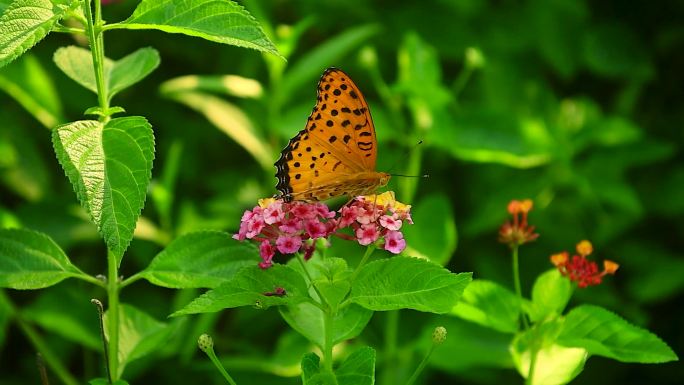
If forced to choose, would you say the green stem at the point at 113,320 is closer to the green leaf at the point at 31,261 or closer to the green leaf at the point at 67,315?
the green leaf at the point at 31,261

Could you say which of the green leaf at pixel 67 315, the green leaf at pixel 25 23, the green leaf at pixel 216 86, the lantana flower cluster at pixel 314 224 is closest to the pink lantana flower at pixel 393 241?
the lantana flower cluster at pixel 314 224

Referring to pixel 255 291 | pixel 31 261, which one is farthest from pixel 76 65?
pixel 255 291

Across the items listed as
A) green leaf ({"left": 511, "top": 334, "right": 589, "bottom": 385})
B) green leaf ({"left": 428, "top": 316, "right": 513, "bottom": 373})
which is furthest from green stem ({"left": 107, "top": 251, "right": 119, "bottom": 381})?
green leaf ({"left": 428, "top": 316, "right": 513, "bottom": 373})

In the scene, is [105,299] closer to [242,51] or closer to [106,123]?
[242,51]

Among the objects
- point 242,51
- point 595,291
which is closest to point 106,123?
point 242,51

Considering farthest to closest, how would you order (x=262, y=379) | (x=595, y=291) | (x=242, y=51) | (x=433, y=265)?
(x=242, y=51), (x=595, y=291), (x=262, y=379), (x=433, y=265)

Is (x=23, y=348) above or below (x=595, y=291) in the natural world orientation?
below

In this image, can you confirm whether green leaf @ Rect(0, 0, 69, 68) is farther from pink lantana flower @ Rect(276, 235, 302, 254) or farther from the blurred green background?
the blurred green background
